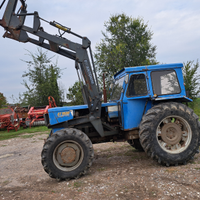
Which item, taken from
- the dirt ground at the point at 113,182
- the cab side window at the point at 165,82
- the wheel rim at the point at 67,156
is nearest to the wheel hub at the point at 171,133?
the dirt ground at the point at 113,182

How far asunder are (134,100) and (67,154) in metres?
2.06

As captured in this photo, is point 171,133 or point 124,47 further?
point 124,47

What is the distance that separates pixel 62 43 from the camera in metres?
4.45

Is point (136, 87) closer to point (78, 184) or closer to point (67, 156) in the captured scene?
point (67, 156)

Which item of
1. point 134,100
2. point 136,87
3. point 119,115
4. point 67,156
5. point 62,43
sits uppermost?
point 62,43

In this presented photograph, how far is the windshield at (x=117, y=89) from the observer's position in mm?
5137

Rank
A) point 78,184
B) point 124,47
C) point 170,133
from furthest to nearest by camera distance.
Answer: point 124,47 < point 170,133 < point 78,184

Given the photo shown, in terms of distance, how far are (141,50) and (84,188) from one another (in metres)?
17.7

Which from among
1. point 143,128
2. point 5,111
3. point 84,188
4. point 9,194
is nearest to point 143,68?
point 143,128

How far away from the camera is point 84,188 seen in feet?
11.9

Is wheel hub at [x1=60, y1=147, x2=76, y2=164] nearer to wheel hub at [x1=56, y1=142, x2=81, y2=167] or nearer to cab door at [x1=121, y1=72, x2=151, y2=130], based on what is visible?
wheel hub at [x1=56, y1=142, x2=81, y2=167]

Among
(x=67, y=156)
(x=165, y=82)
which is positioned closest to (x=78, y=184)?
(x=67, y=156)

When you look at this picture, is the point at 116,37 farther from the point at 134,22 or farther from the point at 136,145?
the point at 136,145

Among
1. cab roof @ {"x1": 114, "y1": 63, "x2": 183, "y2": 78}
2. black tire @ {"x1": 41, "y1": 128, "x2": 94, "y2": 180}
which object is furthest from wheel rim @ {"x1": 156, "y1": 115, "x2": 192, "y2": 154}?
black tire @ {"x1": 41, "y1": 128, "x2": 94, "y2": 180}
